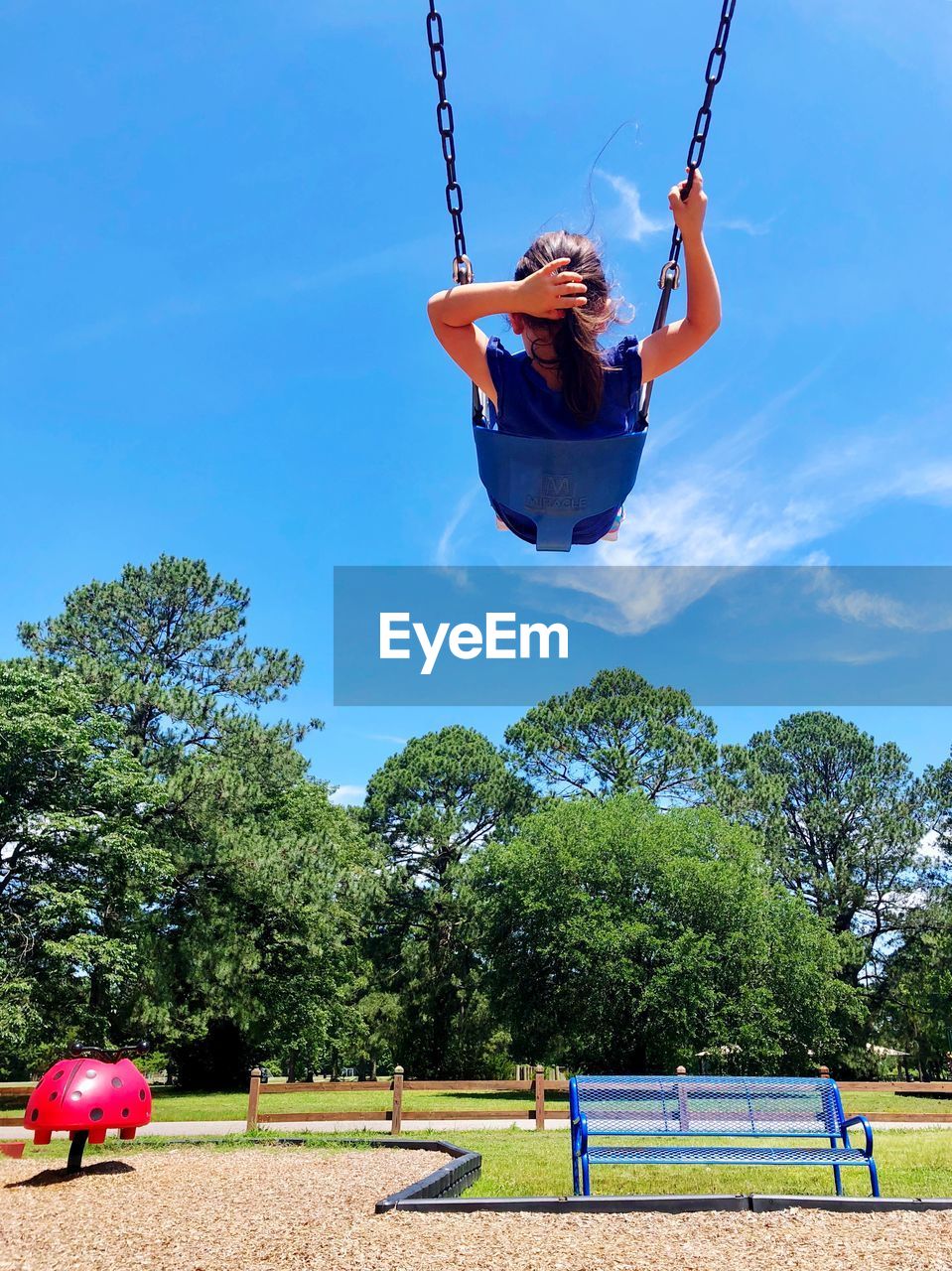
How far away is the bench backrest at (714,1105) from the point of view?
6926 millimetres

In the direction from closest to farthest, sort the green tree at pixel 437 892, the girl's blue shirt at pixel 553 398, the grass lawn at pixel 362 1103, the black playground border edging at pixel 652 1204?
the girl's blue shirt at pixel 553 398, the black playground border edging at pixel 652 1204, the grass lawn at pixel 362 1103, the green tree at pixel 437 892

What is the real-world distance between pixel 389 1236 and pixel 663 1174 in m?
3.50

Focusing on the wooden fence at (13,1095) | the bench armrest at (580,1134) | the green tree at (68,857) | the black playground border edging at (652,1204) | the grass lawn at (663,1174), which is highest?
the green tree at (68,857)

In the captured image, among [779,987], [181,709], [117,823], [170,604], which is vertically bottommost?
[779,987]

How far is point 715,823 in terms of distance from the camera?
25.2 metres

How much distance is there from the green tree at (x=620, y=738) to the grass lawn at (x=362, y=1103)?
10.1 m

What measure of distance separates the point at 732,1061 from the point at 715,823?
5.98 meters

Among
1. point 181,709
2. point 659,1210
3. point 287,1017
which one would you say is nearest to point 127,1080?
point 659,1210

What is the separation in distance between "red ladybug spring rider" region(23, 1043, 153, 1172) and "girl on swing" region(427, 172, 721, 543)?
23.2 feet

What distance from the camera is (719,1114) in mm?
7164

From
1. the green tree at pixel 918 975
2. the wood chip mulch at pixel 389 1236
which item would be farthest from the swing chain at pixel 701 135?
the green tree at pixel 918 975

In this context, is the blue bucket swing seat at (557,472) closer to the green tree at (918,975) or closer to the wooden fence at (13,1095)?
the wooden fence at (13,1095)

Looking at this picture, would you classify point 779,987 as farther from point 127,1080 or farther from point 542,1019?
point 127,1080

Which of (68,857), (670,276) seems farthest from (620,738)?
(670,276)
